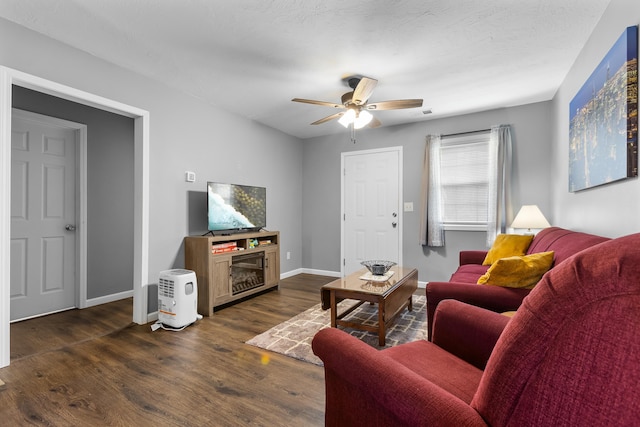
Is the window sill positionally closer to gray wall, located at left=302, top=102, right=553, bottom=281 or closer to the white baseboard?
gray wall, located at left=302, top=102, right=553, bottom=281

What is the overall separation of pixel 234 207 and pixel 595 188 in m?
3.40

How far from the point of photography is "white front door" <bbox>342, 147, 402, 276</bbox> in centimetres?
464

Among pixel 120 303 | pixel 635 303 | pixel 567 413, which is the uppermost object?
pixel 635 303

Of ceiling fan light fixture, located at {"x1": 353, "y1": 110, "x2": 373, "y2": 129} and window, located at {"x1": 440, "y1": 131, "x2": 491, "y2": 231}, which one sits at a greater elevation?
ceiling fan light fixture, located at {"x1": 353, "y1": 110, "x2": 373, "y2": 129}

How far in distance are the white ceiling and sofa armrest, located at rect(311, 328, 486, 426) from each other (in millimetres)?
2042


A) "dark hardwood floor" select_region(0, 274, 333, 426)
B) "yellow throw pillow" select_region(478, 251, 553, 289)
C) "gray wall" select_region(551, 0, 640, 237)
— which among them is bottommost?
"dark hardwood floor" select_region(0, 274, 333, 426)

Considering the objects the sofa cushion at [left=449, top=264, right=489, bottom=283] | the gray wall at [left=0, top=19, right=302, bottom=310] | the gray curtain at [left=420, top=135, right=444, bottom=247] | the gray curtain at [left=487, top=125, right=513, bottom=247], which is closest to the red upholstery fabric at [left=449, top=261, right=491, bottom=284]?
the sofa cushion at [left=449, top=264, right=489, bottom=283]

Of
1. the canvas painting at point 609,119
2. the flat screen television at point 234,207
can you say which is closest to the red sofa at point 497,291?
the canvas painting at point 609,119

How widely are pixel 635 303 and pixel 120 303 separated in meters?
4.44

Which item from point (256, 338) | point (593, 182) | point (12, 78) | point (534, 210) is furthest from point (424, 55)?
point (12, 78)

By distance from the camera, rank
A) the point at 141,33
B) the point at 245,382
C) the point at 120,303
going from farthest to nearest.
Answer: the point at 120,303 < the point at 141,33 < the point at 245,382

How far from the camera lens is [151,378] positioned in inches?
78.2

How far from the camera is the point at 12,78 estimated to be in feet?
7.04

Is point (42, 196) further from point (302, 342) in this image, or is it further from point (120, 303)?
point (302, 342)
